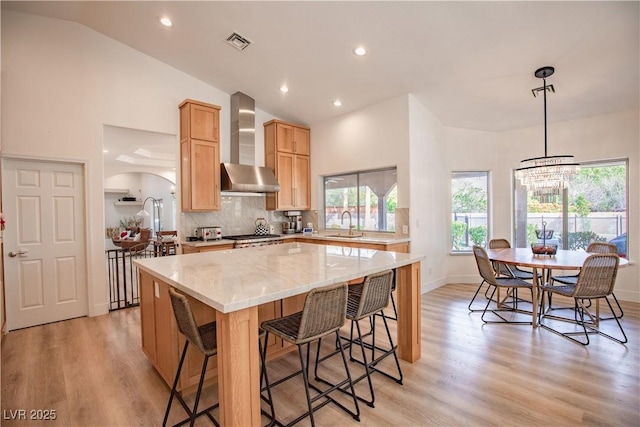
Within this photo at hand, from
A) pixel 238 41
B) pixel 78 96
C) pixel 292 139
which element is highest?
pixel 238 41

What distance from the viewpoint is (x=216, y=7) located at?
10.7ft

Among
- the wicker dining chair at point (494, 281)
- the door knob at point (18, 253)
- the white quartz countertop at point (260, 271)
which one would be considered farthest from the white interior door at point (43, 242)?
the wicker dining chair at point (494, 281)

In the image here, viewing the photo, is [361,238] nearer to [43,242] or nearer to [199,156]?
[199,156]

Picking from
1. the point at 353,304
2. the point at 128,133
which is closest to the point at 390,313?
the point at 353,304

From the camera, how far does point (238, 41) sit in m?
3.78

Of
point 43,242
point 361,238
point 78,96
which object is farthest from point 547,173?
point 43,242

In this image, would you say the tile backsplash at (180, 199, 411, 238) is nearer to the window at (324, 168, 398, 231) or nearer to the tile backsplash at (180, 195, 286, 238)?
the tile backsplash at (180, 195, 286, 238)

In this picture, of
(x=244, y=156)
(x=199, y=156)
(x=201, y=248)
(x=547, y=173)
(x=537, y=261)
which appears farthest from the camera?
(x=244, y=156)

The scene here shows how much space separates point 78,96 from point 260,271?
374 centimetres

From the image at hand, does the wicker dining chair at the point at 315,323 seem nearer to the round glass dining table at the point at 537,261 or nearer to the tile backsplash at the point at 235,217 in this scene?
the round glass dining table at the point at 537,261

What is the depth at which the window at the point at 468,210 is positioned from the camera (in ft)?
18.3

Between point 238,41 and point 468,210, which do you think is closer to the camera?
point 238,41

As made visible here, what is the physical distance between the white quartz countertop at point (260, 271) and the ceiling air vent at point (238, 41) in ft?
8.46

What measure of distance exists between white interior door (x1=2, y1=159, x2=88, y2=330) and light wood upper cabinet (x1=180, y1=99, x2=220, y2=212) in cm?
129
